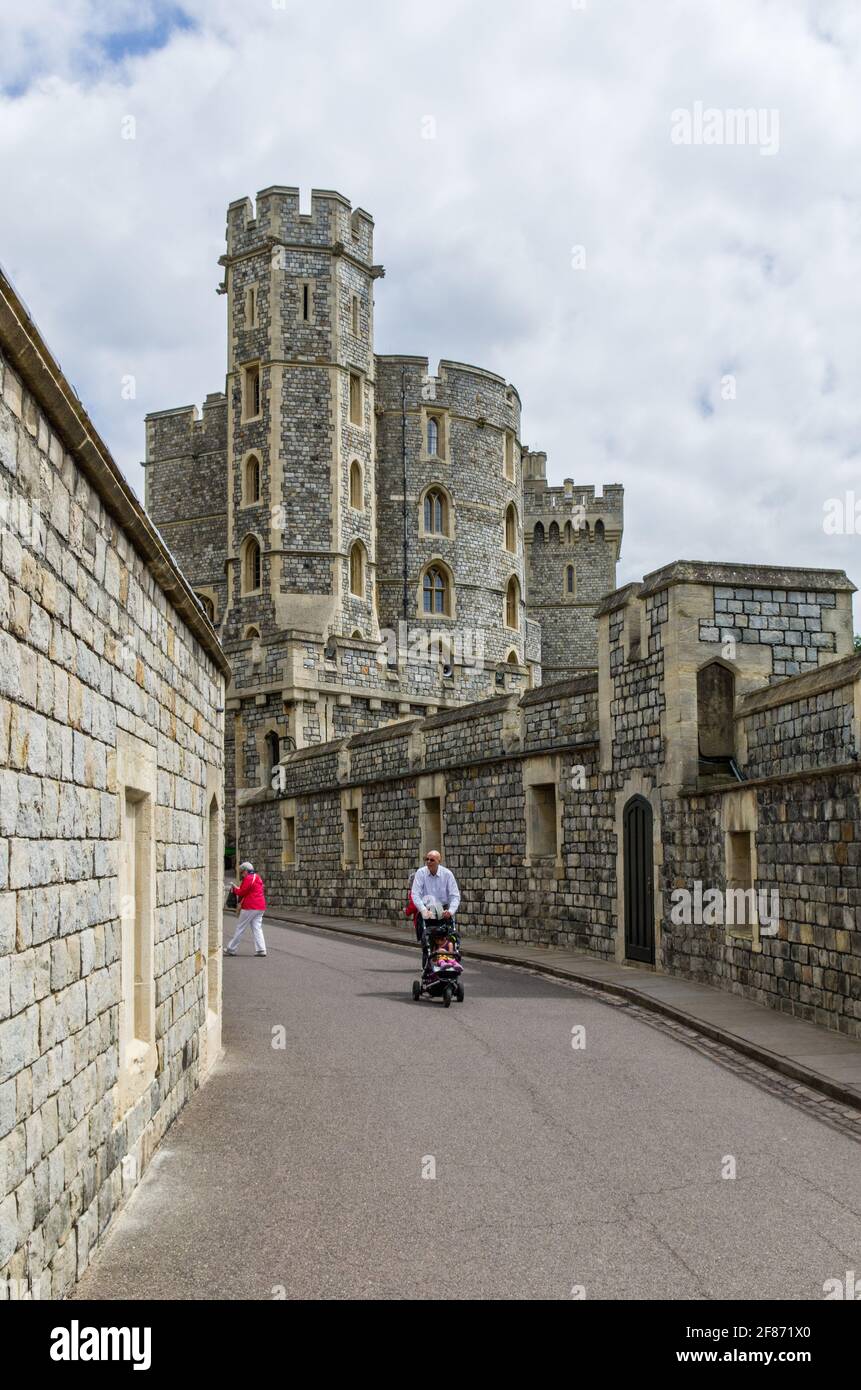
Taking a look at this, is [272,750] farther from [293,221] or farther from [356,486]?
[293,221]

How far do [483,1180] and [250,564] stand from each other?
40.0 meters

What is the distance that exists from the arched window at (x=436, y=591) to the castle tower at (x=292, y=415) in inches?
207

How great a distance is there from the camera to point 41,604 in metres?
4.32

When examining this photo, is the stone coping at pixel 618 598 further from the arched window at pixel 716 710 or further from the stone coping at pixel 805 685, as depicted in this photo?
the stone coping at pixel 805 685

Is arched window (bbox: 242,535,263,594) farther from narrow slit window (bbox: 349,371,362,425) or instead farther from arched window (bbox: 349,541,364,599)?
narrow slit window (bbox: 349,371,362,425)

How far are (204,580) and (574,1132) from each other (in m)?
43.8

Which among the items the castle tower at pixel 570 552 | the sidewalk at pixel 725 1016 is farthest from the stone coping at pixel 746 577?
the castle tower at pixel 570 552

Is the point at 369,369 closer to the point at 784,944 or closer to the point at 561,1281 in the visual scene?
the point at 784,944

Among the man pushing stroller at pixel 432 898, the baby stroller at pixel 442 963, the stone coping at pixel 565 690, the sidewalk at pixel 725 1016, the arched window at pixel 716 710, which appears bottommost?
the sidewalk at pixel 725 1016

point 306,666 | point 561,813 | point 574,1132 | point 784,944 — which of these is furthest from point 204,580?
point 574,1132

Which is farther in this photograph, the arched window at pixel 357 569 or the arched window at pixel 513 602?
the arched window at pixel 513 602

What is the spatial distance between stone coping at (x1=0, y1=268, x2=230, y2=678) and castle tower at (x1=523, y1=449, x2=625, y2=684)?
194 ft

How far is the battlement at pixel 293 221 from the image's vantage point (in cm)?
4434

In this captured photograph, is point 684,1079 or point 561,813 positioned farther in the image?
point 561,813
